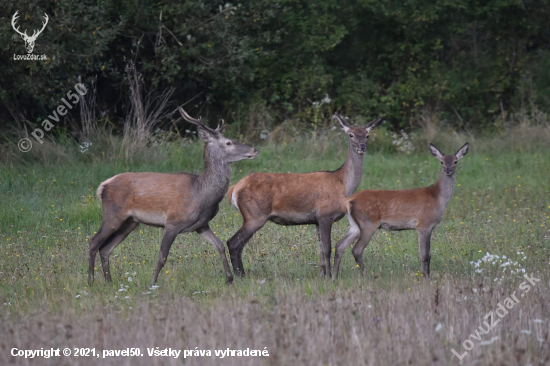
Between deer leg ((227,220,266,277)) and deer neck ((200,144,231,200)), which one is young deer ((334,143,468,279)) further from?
deer neck ((200,144,231,200))

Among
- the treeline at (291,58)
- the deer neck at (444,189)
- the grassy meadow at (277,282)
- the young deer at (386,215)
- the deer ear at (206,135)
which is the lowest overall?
the grassy meadow at (277,282)

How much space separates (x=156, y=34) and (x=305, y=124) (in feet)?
12.9

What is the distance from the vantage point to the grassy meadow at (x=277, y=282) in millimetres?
5316

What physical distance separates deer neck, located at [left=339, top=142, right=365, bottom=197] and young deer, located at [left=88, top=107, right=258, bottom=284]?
1437mm

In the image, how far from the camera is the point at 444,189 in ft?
28.6

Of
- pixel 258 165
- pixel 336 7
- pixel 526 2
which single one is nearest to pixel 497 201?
pixel 258 165

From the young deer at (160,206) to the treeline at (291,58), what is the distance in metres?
6.75

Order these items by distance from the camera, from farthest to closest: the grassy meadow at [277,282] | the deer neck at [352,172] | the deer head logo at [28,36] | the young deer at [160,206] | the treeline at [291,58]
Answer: the treeline at [291,58] < the deer head logo at [28,36] < the deer neck at [352,172] < the young deer at [160,206] < the grassy meadow at [277,282]

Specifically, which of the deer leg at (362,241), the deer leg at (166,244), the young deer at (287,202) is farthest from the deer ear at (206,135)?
the deer leg at (362,241)

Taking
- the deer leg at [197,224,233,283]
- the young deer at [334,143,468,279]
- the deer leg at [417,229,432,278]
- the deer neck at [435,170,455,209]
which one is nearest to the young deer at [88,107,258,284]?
the deer leg at [197,224,233,283]

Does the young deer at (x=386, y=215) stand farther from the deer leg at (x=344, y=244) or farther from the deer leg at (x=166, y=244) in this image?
the deer leg at (x=166, y=244)

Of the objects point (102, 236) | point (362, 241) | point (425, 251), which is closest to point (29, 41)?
point (102, 236)

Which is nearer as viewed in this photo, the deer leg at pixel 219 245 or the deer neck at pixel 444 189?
the deer leg at pixel 219 245

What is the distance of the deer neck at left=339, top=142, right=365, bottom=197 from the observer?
895 centimetres
